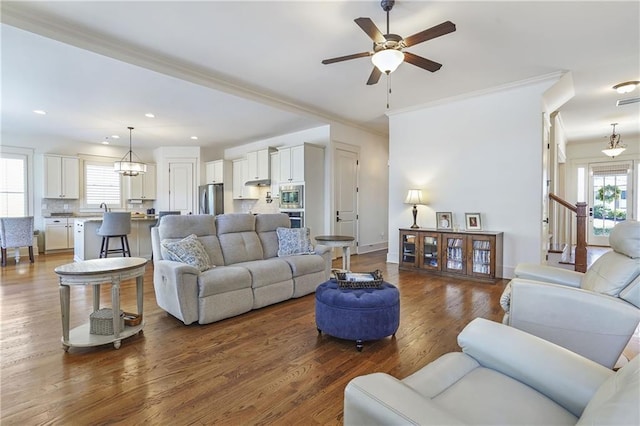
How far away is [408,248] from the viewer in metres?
5.28

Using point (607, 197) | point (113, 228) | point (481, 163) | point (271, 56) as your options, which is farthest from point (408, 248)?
point (607, 197)

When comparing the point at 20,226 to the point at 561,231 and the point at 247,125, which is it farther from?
the point at 561,231

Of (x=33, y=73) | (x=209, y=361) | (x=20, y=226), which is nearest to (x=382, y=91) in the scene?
(x=209, y=361)

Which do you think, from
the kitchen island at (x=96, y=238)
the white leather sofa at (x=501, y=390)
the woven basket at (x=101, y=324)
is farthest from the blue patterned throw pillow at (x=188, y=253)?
the kitchen island at (x=96, y=238)

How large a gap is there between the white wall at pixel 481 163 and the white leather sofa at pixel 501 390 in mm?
3864

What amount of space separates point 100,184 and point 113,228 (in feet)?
10.6

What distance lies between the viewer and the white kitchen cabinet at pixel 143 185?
8.37 m

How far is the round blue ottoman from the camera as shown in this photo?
7.86 feet

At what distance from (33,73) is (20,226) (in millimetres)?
3525

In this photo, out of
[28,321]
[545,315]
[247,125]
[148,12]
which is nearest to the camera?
[545,315]

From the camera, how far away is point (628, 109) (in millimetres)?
5613

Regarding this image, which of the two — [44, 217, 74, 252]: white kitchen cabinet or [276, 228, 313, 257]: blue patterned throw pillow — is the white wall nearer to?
[276, 228, 313, 257]: blue patterned throw pillow

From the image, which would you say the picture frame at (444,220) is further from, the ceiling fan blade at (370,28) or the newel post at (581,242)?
the ceiling fan blade at (370,28)

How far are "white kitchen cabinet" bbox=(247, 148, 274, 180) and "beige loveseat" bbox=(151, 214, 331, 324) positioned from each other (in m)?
2.83
